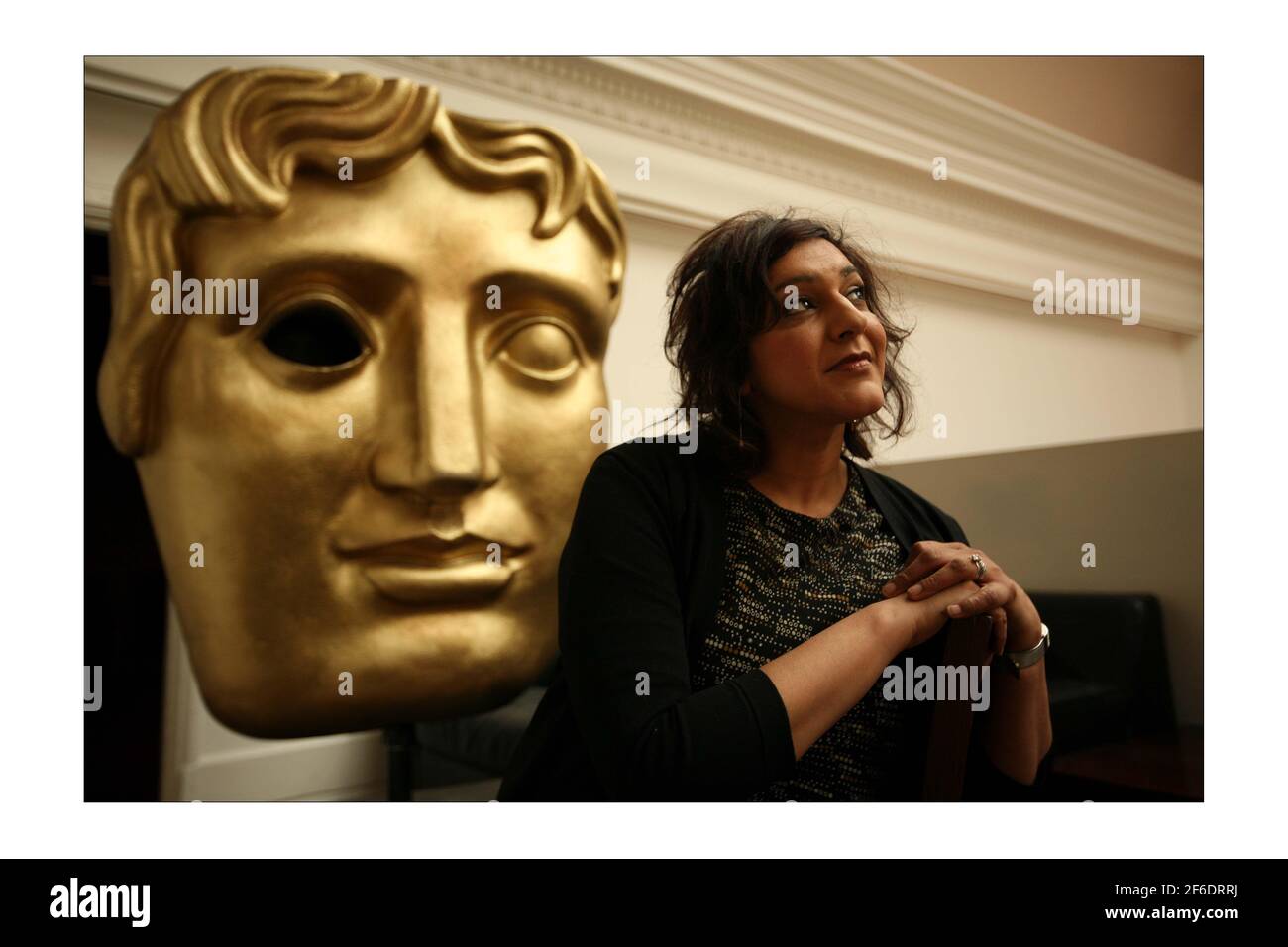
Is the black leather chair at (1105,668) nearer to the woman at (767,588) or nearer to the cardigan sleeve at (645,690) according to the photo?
the woman at (767,588)

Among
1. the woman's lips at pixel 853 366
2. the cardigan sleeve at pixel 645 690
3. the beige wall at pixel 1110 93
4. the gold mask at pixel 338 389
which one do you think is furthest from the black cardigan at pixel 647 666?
the beige wall at pixel 1110 93

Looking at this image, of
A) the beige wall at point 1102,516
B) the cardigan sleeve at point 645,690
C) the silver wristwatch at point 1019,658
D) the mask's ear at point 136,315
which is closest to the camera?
the cardigan sleeve at point 645,690

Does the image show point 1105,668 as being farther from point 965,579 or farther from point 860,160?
point 860,160

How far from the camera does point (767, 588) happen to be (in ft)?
2.31

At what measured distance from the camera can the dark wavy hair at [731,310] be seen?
753 millimetres

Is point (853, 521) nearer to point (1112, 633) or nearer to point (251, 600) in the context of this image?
point (1112, 633)

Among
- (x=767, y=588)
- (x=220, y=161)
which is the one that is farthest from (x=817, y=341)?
(x=220, y=161)

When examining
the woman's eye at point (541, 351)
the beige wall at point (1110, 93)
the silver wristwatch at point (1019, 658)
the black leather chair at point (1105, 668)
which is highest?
the beige wall at point (1110, 93)

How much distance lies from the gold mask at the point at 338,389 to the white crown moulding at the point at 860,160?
11cm

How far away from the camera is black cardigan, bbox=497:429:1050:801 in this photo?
23.4 inches

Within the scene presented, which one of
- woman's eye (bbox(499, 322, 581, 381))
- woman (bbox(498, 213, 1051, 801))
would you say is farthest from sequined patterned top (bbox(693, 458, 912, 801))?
woman's eye (bbox(499, 322, 581, 381))

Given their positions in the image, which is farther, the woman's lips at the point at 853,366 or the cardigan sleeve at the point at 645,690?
the woman's lips at the point at 853,366

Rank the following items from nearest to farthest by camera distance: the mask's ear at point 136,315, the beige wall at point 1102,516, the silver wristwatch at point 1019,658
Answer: the silver wristwatch at point 1019,658 → the mask's ear at point 136,315 → the beige wall at point 1102,516
